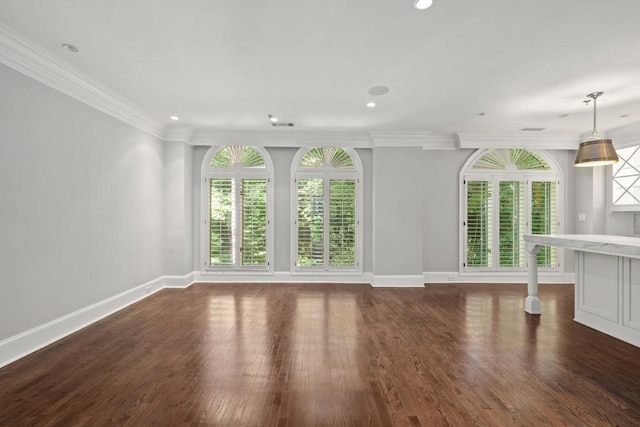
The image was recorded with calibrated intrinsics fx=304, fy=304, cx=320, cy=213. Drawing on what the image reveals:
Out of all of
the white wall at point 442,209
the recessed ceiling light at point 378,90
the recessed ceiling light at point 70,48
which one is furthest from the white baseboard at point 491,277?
the recessed ceiling light at point 70,48

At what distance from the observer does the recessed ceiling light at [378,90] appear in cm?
357

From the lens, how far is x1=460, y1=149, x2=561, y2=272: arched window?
5.59 meters

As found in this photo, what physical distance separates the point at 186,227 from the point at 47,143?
2561 millimetres

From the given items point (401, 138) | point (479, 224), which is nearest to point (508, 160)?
point (479, 224)

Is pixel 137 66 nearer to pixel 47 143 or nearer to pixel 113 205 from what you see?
pixel 47 143

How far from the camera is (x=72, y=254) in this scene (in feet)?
10.8

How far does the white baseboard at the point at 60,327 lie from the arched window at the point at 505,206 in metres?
5.55

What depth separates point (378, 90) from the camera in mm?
3631

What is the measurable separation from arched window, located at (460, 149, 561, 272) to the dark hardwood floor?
162 cm

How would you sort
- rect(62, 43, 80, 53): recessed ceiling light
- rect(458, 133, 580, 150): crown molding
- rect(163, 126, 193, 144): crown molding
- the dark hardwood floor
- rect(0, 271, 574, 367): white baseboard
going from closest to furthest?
1. the dark hardwood floor
2. rect(62, 43, 80, 53): recessed ceiling light
3. rect(0, 271, 574, 367): white baseboard
4. rect(163, 126, 193, 144): crown molding
5. rect(458, 133, 580, 150): crown molding

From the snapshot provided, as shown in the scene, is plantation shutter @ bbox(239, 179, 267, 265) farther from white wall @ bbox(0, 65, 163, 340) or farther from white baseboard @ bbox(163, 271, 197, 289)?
white wall @ bbox(0, 65, 163, 340)

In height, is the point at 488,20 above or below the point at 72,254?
above

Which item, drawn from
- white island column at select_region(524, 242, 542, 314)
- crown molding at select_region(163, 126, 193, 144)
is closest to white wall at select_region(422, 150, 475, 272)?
white island column at select_region(524, 242, 542, 314)

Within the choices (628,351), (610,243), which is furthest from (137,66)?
(628,351)
